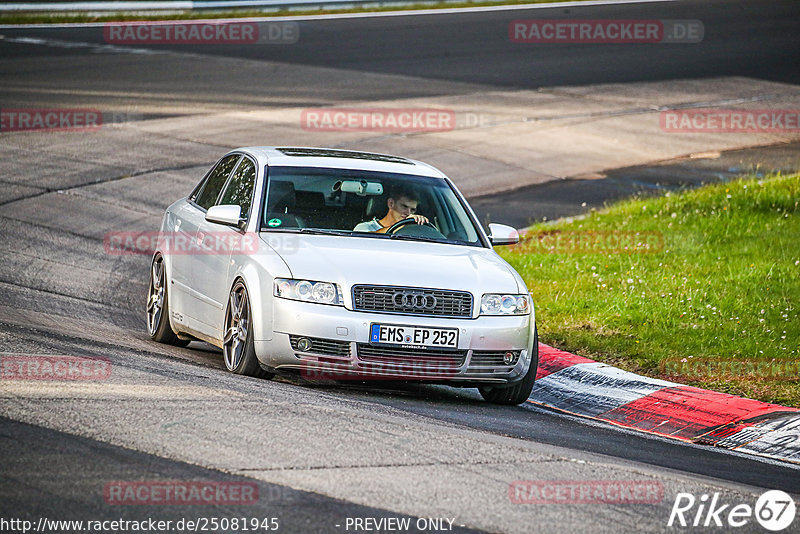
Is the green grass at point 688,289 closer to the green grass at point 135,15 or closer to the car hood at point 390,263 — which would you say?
the car hood at point 390,263

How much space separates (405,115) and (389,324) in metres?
15.3

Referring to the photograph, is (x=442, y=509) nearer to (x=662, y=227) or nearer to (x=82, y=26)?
(x=662, y=227)

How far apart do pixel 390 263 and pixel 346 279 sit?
1.26 ft

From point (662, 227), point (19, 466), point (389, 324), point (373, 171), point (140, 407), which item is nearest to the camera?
point (19, 466)

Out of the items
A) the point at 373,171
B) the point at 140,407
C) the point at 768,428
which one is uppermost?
the point at 373,171

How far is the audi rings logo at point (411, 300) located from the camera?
8031 millimetres

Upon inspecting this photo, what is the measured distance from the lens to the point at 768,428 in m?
8.09

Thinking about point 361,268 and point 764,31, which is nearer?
point 361,268

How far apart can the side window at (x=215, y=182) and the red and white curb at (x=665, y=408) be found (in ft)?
9.75

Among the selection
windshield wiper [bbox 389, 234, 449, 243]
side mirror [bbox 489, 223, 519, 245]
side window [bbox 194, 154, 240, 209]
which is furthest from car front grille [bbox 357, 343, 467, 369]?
side window [bbox 194, 154, 240, 209]

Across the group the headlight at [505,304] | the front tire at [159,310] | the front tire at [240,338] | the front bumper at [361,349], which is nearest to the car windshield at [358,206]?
the front tire at [240,338]

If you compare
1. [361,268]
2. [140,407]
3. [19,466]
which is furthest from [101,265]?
[19,466]

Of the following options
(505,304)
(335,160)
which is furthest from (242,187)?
(505,304)

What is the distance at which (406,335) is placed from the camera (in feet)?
26.1
